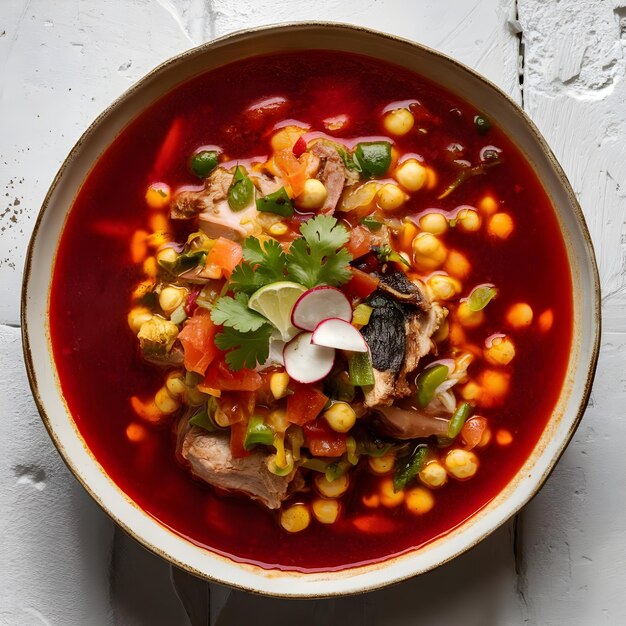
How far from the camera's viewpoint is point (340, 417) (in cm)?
322

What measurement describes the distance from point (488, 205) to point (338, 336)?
40.7 inches

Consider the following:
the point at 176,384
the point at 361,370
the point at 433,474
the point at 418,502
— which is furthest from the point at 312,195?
the point at 418,502

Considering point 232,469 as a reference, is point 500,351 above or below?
above

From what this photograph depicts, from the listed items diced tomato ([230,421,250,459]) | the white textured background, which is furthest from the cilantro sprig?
the white textured background

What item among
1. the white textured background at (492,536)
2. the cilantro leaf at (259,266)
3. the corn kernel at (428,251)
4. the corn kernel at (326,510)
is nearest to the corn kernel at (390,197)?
the corn kernel at (428,251)

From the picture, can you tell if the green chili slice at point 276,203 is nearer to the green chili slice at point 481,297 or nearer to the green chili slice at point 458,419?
the green chili slice at point 481,297

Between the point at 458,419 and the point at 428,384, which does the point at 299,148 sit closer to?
the point at 428,384

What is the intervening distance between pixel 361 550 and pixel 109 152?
2.10 m

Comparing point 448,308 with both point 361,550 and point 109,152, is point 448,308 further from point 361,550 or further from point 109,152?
point 109,152

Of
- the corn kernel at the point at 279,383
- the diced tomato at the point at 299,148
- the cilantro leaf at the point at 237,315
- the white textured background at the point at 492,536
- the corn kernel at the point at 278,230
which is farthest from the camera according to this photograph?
the white textured background at the point at 492,536

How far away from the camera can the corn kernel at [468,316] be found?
354cm

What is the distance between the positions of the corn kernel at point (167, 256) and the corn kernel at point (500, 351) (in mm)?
1493

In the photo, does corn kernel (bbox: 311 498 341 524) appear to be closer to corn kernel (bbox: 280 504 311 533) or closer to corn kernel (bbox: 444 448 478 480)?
corn kernel (bbox: 280 504 311 533)

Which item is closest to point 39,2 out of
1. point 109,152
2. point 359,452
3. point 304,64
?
point 109,152
